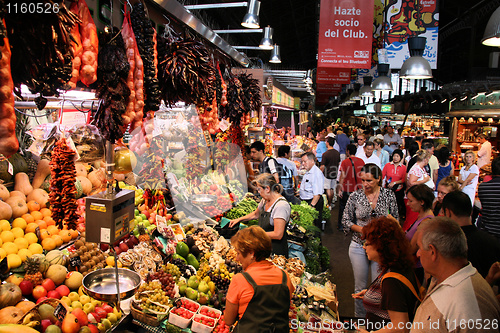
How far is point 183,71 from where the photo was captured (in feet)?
9.92

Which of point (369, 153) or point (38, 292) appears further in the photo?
point (369, 153)

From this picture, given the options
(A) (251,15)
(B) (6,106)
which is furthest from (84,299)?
(A) (251,15)

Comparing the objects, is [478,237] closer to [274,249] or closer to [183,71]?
[274,249]

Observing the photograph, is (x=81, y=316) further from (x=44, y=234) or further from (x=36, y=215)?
(x=36, y=215)

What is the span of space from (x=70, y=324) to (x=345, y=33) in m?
6.39

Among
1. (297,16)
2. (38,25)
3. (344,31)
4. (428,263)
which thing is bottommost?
(428,263)

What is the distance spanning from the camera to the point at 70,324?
247cm

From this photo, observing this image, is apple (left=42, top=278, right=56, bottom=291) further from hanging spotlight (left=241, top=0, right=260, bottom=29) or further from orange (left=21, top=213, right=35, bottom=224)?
hanging spotlight (left=241, top=0, right=260, bottom=29)

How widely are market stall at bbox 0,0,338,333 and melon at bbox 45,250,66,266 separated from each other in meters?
0.01

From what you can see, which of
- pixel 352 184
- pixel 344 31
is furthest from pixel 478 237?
pixel 344 31

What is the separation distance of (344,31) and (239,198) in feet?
12.1

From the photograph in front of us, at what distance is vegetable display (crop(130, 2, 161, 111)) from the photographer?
2.57 metres

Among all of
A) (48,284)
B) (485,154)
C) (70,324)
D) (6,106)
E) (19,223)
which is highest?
(6,106)

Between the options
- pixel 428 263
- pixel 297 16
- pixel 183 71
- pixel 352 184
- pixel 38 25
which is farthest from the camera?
pixel 297 16
